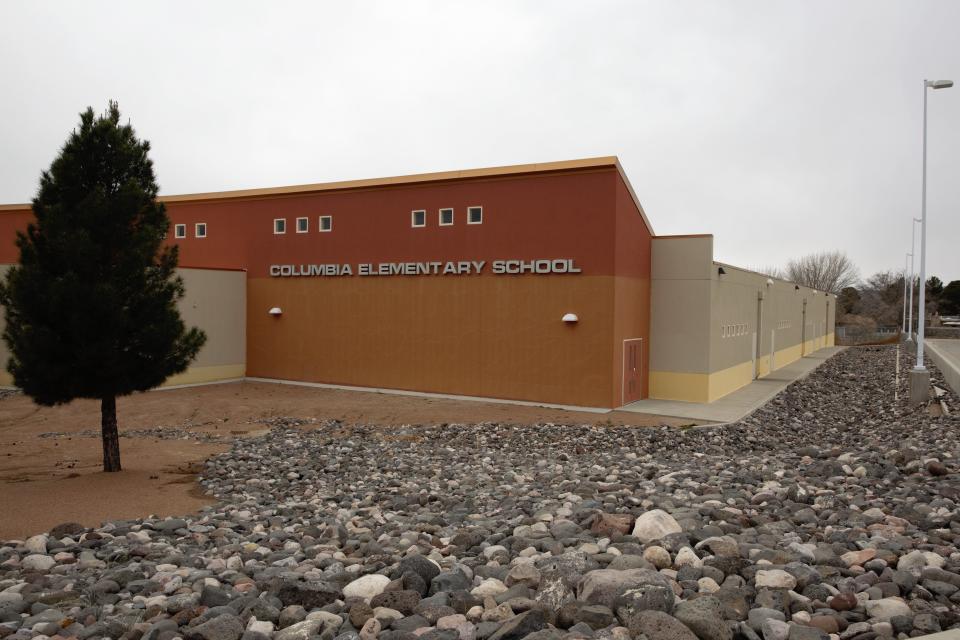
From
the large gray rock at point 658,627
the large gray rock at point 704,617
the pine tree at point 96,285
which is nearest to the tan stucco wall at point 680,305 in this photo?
the pine tree at point 96,285

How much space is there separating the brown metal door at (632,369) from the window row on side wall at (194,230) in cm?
1923

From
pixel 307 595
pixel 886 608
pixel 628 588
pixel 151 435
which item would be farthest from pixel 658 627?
pixel 151 435

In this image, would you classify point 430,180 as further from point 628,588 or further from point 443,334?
point 628,588

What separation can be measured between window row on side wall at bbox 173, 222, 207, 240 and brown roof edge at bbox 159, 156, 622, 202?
1.13 metres

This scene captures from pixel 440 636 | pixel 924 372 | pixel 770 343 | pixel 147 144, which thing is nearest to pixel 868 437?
pixel 924 372

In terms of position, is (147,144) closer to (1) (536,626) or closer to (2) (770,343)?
(1) (536,626)

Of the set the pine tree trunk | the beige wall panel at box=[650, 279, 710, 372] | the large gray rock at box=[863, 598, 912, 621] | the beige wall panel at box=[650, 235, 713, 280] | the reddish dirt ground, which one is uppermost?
the beige wall panel at box=[650, 235, 713, 280]

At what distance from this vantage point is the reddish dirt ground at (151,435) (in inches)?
379

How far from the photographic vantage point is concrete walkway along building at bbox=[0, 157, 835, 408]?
20.5m

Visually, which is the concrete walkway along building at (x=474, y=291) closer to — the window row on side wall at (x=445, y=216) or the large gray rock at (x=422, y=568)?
the window row on side wall at (x=445, y=216)

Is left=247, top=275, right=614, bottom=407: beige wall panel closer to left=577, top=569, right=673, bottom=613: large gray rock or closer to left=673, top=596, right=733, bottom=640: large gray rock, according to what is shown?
left=577, top=569, right=673, bottom=613: large gray rock

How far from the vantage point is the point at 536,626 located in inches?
162

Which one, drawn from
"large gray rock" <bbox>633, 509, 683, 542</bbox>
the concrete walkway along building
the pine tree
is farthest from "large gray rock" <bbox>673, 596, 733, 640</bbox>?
the concrete walkway along building

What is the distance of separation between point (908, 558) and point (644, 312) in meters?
17.6
